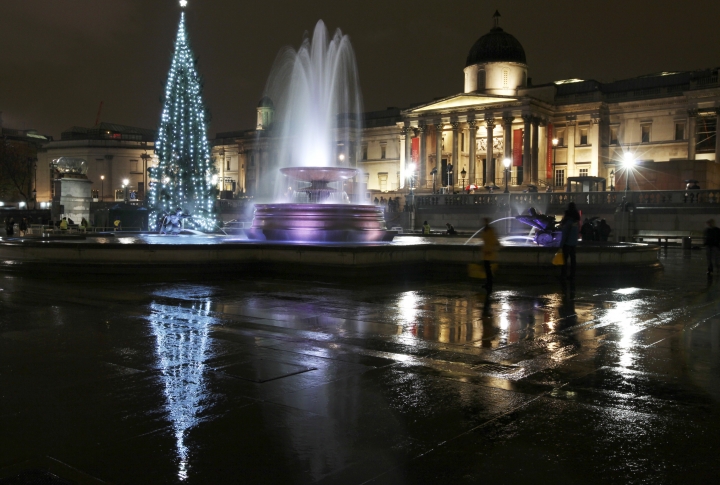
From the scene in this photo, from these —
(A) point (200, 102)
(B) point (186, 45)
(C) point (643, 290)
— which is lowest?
(C) point (643, 290)

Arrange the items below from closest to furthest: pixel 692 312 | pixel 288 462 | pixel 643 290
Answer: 1. pixel 288 462
2. pixel 692 312
3. pixel 643 290

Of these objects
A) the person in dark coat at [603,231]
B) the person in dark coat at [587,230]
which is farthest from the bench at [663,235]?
the person in dark coat at [587,230]

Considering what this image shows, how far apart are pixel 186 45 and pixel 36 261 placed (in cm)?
2003

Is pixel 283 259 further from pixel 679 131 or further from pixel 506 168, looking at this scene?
pixel 679 131

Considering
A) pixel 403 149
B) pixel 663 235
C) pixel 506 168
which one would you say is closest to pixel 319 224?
pixel 663 235

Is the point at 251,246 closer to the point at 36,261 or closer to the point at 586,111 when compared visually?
the point at 36,261

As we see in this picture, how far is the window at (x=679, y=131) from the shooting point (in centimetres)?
6681

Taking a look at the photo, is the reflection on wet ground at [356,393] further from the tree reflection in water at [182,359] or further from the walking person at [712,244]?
the walking person at [712,244]

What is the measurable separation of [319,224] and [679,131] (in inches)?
2303

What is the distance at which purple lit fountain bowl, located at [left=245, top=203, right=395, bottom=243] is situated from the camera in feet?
66.7

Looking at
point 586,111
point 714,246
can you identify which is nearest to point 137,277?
point 714,246

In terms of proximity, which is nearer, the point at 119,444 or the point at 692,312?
the point at 119,444

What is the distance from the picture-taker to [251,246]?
626 inches

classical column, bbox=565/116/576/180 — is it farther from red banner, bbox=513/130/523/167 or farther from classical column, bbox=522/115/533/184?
classical column, bbox=522/115/533/184
